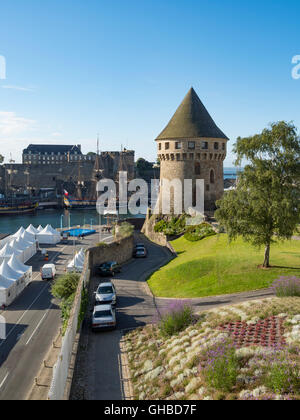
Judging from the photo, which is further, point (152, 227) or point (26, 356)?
point (152, 227)

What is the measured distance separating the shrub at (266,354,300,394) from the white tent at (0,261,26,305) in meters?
20.7

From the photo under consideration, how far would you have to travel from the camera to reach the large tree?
20.8 metres

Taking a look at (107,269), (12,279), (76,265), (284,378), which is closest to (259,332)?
(284,378)

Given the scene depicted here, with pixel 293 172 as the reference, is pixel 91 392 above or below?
below

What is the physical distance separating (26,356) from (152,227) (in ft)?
112

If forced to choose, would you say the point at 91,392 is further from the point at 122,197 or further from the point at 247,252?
the point at 122,197

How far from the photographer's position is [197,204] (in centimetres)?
5078

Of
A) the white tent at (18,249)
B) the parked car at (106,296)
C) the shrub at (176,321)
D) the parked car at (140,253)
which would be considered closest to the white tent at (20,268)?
the white tent at (18,249)

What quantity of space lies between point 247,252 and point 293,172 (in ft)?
27.8

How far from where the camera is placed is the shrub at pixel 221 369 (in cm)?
1030

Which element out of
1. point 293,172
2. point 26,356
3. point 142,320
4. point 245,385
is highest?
point 293,172
